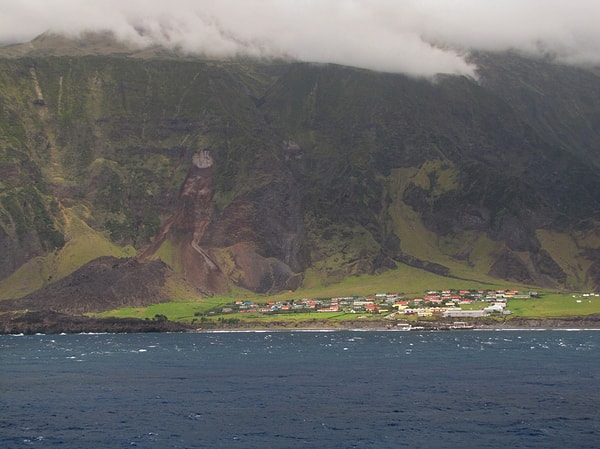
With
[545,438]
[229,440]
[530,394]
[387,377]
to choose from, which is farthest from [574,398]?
[229,440]

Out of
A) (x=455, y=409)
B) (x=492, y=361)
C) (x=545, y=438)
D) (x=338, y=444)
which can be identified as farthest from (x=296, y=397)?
(x=492, y=361)

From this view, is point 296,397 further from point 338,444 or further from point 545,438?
point 545,438

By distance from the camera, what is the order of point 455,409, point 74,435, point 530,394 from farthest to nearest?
point 530,394
point 455,409
point 74,435

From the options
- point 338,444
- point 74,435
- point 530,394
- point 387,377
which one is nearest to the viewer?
point 338,444

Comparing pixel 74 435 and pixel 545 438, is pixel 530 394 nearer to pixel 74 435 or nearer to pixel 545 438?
pixel 545 438

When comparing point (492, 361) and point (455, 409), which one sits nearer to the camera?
point (455, 409)

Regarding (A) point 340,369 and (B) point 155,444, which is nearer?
(B) point 155,444
